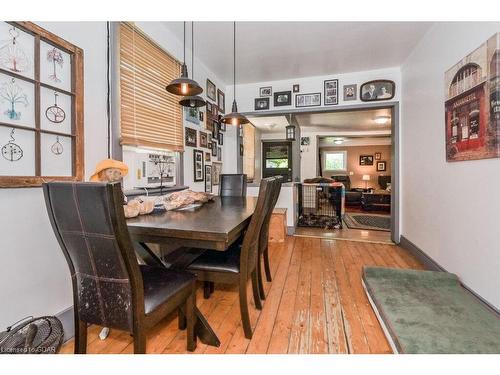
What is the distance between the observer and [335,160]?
9.38 meters

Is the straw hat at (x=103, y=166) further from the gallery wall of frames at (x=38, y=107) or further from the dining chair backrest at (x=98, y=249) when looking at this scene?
the dining chair backrest at (x=98, y=249)

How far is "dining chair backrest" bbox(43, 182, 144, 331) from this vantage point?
2.95ft

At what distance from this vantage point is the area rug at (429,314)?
129cm

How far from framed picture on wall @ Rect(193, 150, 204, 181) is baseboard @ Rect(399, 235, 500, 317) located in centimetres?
284

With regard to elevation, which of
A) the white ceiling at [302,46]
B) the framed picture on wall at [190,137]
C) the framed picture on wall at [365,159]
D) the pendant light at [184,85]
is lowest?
the framed picture on wall at [190,137]

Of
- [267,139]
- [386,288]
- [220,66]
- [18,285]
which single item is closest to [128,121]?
[18,285]

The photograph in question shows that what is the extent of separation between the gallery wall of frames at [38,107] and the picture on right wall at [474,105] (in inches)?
110

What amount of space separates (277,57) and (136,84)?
1.93 meters

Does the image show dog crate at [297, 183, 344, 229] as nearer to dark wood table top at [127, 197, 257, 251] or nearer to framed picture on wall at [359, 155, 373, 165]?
dark wood table top at [127, 197, 257, 251]

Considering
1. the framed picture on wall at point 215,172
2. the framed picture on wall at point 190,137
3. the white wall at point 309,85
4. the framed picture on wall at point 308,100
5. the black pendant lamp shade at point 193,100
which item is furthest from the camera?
the framed picture on wall at point 308,100

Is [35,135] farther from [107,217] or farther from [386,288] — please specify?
[386,288]

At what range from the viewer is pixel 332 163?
941 centimetres

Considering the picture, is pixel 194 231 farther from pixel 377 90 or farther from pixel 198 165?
pixel 377 90

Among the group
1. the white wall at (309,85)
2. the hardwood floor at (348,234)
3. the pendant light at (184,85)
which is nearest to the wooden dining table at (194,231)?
the pendant light at (184,85)
